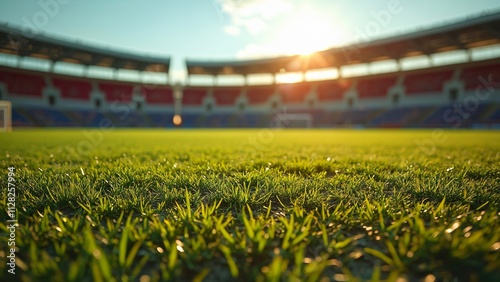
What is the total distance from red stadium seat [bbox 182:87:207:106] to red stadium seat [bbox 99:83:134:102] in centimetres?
817

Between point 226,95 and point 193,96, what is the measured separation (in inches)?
221

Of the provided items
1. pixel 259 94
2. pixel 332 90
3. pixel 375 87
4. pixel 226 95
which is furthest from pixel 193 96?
pixel 375 87

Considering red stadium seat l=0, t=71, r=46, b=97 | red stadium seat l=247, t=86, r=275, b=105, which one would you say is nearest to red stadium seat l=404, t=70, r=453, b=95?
red stadium seat l=247, t=86, r=275, b=105

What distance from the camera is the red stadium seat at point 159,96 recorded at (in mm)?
39594

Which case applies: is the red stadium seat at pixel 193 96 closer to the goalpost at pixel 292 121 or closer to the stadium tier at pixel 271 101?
the stadium tier at pixel 271 101

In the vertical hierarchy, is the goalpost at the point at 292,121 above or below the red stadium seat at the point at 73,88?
below

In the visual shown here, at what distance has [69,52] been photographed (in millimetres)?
31812

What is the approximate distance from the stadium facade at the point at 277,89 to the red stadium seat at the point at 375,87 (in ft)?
0.41

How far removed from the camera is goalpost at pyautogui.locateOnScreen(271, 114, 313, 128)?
35.4 metres

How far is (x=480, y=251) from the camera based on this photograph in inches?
35.3

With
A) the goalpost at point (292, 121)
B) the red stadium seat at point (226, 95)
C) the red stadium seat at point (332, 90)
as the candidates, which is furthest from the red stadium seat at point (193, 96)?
the red stadium seat at point (332, 90)

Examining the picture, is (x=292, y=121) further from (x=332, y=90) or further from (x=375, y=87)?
(x=375, y=87)

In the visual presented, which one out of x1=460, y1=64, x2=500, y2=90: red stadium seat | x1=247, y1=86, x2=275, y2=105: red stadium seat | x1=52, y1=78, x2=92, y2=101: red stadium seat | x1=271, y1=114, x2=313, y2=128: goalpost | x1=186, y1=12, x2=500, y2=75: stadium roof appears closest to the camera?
x1=186, y1=12, x2=500, y2=75: stadium roof

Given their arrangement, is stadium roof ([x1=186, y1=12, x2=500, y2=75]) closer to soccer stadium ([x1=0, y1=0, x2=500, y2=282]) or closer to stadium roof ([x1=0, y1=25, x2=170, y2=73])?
stadium roof ([x1=0, y1=25, x2=170, y2=73])
